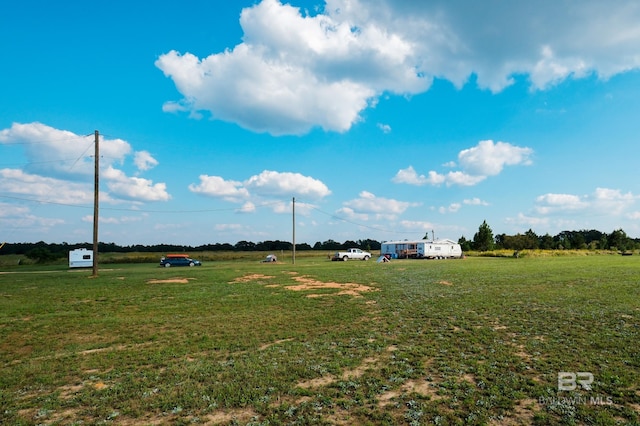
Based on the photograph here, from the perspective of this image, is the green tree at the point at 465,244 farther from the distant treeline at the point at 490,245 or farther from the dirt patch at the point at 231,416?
the dirt patch at the point at 231,416

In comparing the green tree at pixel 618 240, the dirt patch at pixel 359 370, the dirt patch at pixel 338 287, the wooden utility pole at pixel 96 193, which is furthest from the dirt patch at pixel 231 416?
the green tree at pixel 618 240

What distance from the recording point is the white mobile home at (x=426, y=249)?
7075cm

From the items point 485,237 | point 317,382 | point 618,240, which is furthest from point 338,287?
point 618,240

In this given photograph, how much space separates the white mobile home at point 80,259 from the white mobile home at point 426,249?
5587 cm

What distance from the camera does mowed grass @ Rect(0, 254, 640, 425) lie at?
19.5 feet

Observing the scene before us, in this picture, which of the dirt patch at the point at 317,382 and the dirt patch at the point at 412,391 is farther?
the dirt patch at the point at 317,382

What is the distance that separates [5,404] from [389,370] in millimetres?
7496

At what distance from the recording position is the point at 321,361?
848cm

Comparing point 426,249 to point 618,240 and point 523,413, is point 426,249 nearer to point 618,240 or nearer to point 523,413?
point 523,413

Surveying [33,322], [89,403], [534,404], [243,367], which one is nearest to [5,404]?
[89,403]

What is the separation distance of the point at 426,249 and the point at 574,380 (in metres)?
65.8

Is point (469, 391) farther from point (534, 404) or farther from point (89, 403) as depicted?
point (89, 403)

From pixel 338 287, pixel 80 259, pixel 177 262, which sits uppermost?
pixel 80 259

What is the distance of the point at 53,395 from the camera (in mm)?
6777
